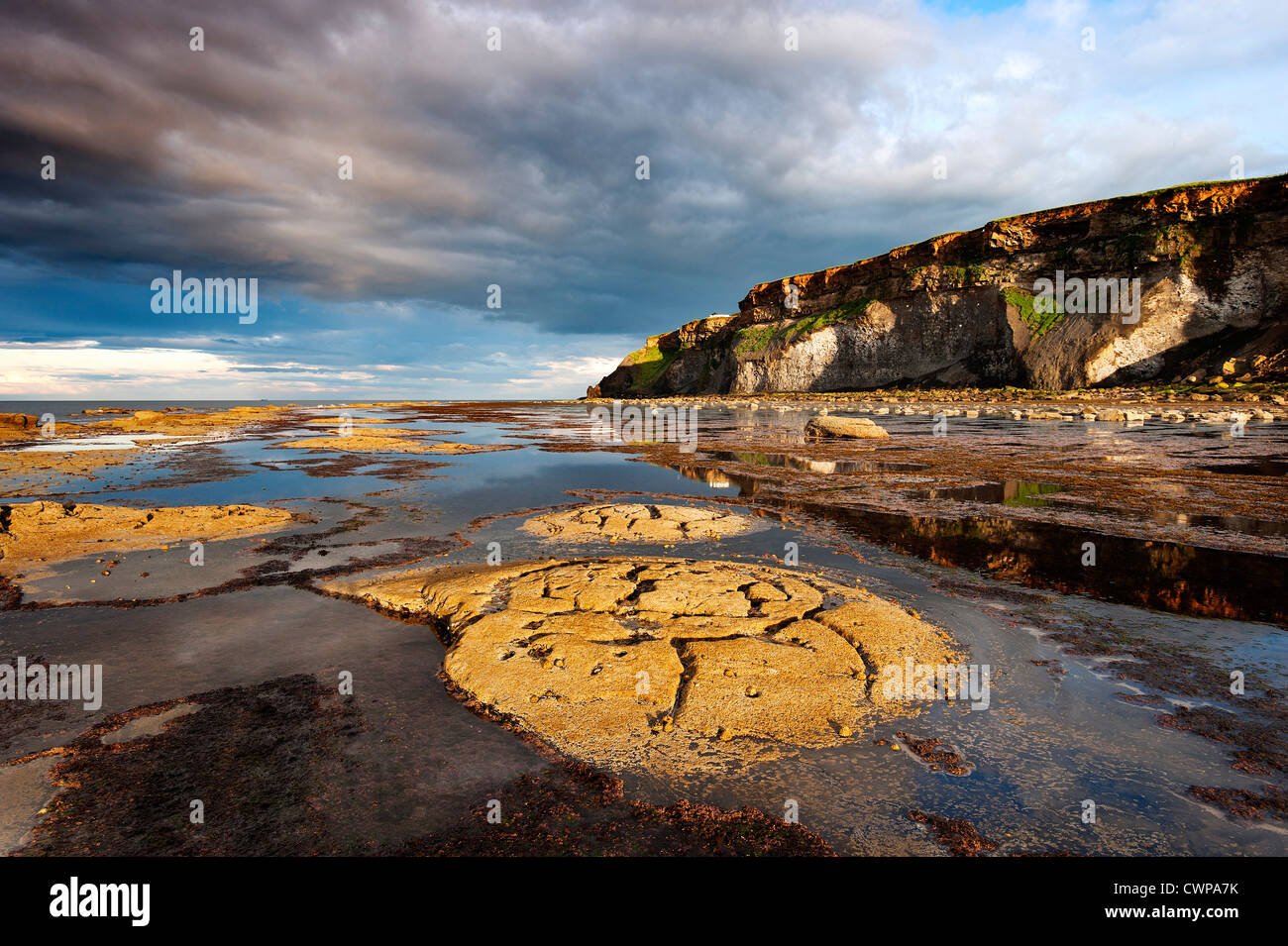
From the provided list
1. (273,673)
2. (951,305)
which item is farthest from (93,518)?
(951,305)

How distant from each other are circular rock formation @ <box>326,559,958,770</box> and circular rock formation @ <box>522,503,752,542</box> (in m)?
2.15

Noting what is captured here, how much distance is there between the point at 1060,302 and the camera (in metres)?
53.7

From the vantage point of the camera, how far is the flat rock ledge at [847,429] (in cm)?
2367

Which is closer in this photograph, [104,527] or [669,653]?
[669,653]

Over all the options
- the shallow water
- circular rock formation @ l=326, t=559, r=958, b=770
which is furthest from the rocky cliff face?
circular rock formation @ l=326, t=559, r=958, b=770

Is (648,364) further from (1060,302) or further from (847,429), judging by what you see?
(847,429)

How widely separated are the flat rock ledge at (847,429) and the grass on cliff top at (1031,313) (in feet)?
136

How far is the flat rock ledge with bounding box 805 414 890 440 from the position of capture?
23.7 meters

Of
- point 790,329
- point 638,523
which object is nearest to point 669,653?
point 638,523

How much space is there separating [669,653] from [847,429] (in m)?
21.3
